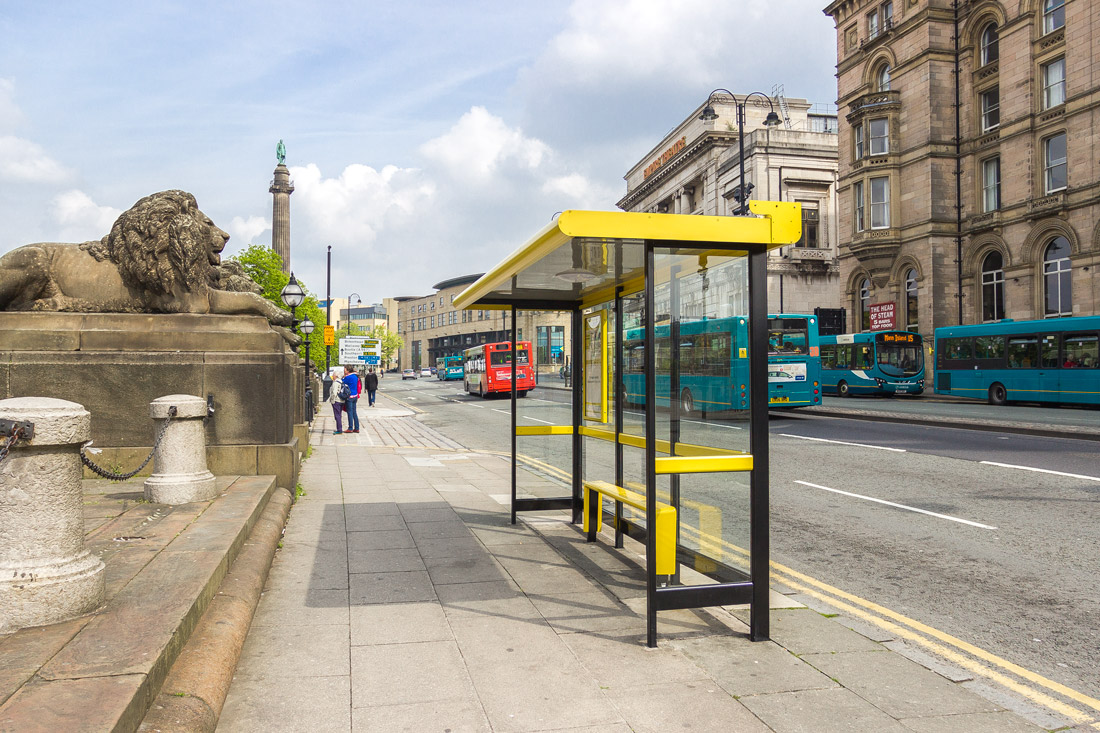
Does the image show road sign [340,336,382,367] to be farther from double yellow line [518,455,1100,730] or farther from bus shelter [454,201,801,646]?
double yellow line [518,455,1100,730]

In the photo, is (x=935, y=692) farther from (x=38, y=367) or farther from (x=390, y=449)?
(x=390, y=449)

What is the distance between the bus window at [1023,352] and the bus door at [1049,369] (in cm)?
26

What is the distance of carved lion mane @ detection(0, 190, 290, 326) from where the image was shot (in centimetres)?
841

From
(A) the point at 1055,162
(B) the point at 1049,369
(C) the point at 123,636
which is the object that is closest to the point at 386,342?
(A) the point at 1055,162

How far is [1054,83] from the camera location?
1308 inches

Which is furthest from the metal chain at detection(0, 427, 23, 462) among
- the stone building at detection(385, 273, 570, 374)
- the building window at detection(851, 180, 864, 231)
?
the stone building at detection(385, 273, 570, 374)

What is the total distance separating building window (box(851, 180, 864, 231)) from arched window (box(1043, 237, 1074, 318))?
10.3 metres

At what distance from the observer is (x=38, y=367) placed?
7.92m

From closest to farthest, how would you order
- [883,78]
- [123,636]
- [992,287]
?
[123,636], [992,287], [883,78]

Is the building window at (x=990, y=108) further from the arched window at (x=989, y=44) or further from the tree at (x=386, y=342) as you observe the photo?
the tree at (x=386, y=342)

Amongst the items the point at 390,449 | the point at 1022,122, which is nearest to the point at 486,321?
the point at 1022,122

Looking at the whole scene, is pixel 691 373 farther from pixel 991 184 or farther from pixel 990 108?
pixel 990 108

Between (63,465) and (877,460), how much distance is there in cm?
1214

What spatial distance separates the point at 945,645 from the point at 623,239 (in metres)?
2.99
